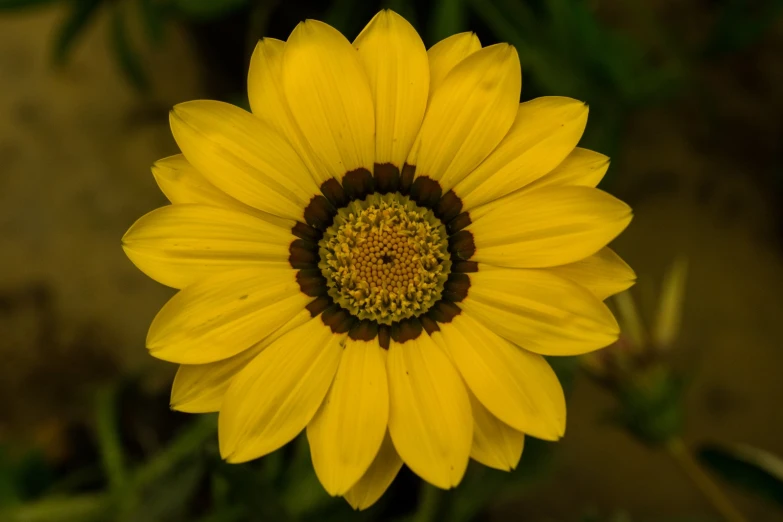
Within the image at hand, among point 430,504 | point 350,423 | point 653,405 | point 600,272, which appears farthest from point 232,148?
point 653,405

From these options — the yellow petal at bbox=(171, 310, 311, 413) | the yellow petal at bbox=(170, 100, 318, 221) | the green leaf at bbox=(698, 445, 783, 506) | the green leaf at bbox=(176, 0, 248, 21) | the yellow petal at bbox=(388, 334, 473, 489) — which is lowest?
the green leaf at bbox=(698, 445, 783, 506)

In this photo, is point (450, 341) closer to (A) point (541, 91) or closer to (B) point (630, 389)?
(B) point (630, 389)

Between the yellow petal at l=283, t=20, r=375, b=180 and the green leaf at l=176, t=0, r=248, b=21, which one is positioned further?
the green leaf at l=176, t=0, r=248, b=21

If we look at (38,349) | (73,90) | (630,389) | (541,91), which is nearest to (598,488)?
(630,389)

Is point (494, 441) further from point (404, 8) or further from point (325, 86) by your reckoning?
point (404, 8)

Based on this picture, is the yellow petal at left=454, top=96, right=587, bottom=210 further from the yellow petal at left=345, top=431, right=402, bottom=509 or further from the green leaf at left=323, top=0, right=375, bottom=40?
the green leaf at left=323, top=0, right=375, bottom=40

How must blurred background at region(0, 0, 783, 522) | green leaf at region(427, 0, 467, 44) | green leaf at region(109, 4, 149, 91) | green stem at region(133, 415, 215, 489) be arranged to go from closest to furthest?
green leaf at region(427, 0, 467, 44), green stem at region(133, 415, 215, 489), blurred background at region(0, 0, 783, 522), green leaf at region(109, 4, 149, 91)

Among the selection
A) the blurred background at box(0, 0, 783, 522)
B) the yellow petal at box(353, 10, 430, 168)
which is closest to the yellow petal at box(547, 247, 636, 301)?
the yellow petal at box(353, 10, 430, 168)

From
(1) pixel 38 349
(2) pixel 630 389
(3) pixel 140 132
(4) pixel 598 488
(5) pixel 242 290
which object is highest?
(5) pixel 242 290
